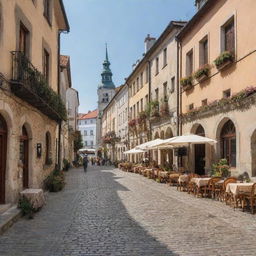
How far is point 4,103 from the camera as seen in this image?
378 inches

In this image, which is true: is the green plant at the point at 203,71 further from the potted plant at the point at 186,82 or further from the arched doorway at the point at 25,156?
the arched doorway at the point at 25,156

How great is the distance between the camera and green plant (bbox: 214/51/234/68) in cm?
1474

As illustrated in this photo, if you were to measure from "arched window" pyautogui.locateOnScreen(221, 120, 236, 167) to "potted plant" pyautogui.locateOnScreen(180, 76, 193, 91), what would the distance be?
451 cm

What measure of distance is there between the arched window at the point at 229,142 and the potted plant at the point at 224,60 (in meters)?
2.44

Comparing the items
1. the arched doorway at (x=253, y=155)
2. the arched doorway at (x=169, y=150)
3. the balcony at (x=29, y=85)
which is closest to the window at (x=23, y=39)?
the balcony at (x=29, y=85)

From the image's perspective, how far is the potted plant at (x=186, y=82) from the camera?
19578mm

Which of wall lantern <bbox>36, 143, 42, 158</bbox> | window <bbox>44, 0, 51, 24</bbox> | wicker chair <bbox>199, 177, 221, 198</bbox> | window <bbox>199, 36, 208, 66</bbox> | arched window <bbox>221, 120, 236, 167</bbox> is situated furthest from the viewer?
window <bbox>199, 36, 208, 66</bbox>

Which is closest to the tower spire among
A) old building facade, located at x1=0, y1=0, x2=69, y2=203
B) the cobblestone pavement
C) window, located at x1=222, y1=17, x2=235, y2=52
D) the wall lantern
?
old building facade, located at x1=0, y1=0, x2=69, y2=203

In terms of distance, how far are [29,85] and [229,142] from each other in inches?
351

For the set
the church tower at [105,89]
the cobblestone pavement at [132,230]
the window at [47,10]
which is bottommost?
the cobblestone pavement at [132,230]

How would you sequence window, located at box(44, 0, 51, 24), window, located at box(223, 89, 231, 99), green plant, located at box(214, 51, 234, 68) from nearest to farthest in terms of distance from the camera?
green plant, located at box(214, 51, 234, 68)
window, located at box(223, 89, 231, 99)
window, located at box(44, 0, 51, 24)

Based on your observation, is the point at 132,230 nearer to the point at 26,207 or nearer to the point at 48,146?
the point at 26,207

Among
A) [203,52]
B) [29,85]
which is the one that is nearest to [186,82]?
[203,52]

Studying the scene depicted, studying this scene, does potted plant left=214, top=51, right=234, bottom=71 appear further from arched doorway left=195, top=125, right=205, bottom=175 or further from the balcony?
the balcony
